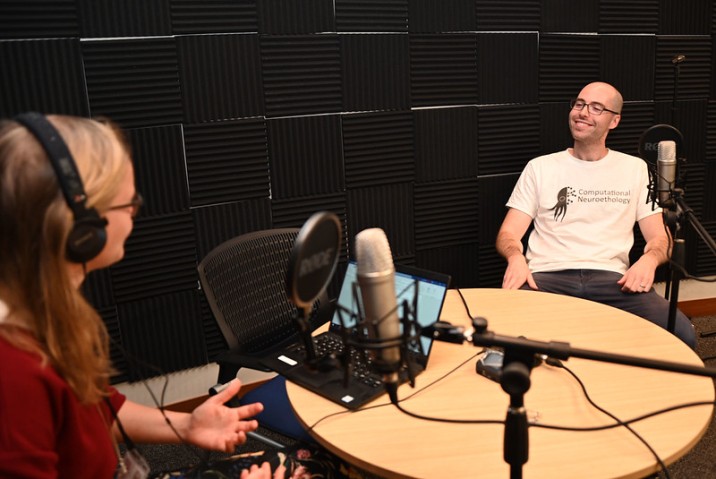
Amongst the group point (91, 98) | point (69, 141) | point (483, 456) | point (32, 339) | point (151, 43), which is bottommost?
point (483, 456)

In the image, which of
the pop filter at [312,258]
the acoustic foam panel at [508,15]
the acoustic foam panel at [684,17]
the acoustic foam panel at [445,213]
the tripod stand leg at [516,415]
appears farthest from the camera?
the acoustic foam panel at [684,17]

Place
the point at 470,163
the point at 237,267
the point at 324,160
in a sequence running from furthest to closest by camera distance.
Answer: the point at 470,163, the point at 324,160, the point at 237,267

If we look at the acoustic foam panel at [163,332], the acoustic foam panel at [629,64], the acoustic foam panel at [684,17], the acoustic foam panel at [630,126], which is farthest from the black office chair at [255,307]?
the acoustic foam panel at [684,17]

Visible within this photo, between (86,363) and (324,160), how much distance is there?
2.12m

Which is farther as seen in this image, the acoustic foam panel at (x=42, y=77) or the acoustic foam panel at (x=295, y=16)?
the acoustic foam panel at (x=295, y=16)

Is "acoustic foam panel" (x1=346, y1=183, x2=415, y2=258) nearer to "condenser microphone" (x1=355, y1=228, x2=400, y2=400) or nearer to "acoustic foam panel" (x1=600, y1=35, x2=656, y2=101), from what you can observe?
"acoustic foam panel" (x1=600, y1=35, x2=656, y2=101)

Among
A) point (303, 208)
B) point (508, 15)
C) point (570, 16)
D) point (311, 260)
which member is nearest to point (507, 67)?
point (508, 15)

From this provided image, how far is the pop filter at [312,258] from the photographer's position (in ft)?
2.61

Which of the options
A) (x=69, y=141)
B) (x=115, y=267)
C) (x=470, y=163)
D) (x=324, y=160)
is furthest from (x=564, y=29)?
(x=69, y=141)

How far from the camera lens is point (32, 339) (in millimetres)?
1037

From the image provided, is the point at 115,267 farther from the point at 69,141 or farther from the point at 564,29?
the point at 564,29

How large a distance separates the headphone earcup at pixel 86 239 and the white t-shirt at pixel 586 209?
2397 mm

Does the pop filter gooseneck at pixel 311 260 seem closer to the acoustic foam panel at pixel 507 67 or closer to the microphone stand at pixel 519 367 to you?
the microphone stand at pixel 519 367

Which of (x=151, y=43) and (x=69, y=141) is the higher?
(x=151, y=43)
